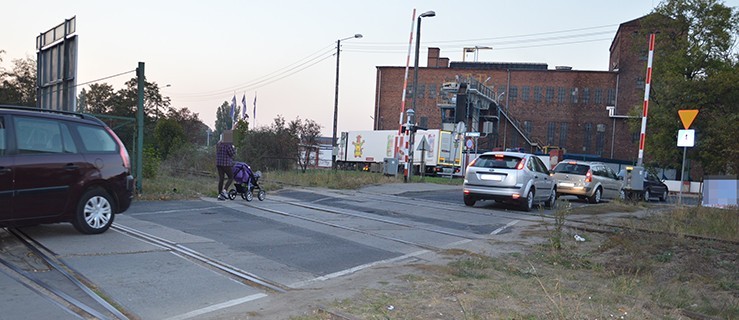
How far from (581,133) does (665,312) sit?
61558 mm

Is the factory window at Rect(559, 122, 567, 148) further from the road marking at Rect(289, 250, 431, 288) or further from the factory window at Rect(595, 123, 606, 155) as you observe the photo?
the road marking at Rect(289, 250, 431, 288)

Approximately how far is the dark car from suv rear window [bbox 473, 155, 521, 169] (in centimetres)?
955

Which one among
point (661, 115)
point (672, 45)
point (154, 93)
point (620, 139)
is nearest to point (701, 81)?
point (661, 115)

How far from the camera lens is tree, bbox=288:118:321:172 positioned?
108ft

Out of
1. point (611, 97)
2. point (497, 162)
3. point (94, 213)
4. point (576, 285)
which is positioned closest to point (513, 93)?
point (611, 97)

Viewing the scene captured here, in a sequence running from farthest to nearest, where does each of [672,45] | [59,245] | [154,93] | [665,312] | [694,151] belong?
[154,93] < [672,45] < [694,151] < [59,245] < [665,312]

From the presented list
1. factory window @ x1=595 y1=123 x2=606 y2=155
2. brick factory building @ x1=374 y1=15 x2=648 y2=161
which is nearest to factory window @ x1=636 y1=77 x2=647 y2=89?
brick factory building @ x1=374 y1=15 x2=648 y2=161

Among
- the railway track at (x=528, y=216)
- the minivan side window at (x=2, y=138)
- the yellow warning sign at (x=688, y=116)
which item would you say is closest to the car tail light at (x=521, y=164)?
the railway track at (x=528, y=216)

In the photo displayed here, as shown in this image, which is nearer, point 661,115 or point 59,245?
point 59,245

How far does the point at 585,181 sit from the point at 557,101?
4620cm

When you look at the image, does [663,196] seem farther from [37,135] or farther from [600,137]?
[600,137]

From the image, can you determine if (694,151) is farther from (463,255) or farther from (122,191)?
(122,191)

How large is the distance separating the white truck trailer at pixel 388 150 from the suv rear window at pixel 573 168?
16437mm

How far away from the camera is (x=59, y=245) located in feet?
23.8
